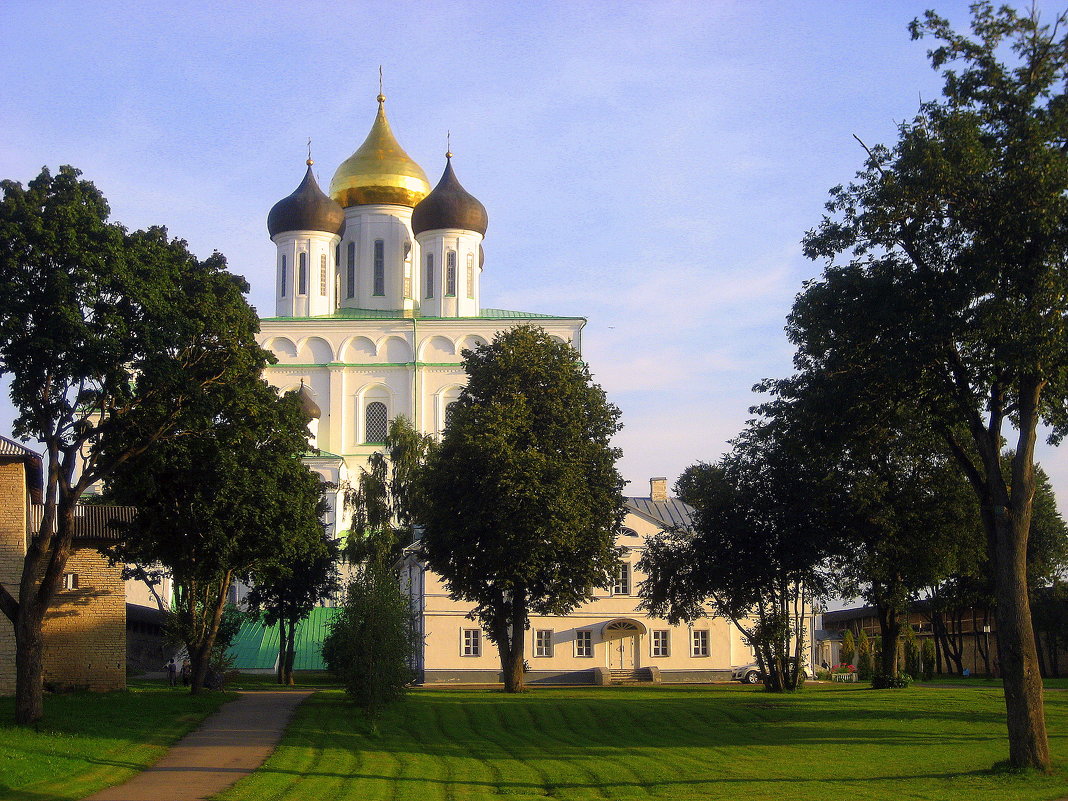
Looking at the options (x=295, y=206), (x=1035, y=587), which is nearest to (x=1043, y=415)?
(x=1035, y=587)

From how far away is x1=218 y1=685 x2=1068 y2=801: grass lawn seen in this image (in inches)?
653

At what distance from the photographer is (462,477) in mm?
33625

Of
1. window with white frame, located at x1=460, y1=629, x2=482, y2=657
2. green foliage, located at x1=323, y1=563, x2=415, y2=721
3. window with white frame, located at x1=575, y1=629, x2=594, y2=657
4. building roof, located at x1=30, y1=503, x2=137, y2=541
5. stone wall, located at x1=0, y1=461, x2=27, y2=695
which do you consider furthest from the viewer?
window with white frame, located at x1=575, y1=629, x2=594, y2=657

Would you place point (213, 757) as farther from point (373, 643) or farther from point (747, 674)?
point (747, 674)

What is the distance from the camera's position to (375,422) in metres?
71.4

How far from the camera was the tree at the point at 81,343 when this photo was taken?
803 inches

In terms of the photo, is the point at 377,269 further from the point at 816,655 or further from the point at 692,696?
the point at 692,696

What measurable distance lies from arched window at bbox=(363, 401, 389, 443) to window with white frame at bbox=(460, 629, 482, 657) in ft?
84.4

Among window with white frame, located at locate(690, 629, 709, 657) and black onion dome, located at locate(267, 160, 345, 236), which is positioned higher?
black onion dome, located at locate(267, 160, 345, 236)

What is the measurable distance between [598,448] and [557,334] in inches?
1506

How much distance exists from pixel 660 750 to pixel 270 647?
1377 inches

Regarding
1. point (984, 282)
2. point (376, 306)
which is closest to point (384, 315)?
point (376, 306)

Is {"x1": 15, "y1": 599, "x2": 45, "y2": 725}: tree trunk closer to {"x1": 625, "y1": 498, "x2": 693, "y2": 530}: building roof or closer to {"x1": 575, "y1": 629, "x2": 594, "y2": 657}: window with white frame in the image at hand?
{"x1": 575, "y1": 629, "x2": 594, "y2": 657}: window with white frame

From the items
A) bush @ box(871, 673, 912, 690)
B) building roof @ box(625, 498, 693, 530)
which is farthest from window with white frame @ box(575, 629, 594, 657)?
bush @ box(871, 673, 912, 690)
